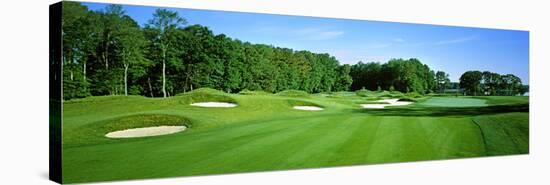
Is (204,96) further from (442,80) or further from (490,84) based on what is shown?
(490,84)

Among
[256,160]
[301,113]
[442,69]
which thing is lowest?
[256,160]

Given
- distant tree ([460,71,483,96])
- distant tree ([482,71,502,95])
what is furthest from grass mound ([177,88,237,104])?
distant tree ([482,71,502,95])

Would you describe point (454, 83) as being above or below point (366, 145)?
above

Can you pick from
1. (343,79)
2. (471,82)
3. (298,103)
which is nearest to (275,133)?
(298,103)

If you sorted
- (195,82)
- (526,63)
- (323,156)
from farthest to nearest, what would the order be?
(526,63)
(323,156)
(195,82)

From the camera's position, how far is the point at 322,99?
10547mm

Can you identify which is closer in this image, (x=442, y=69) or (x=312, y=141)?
(x=312, y=141)

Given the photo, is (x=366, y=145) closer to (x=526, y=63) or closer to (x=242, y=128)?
(x=242, y=128)

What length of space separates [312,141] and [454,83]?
3366mm

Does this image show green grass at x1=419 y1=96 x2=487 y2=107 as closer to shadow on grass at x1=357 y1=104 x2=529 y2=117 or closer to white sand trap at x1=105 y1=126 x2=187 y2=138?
shadow on grass at x1=357 y1=104 x2=529 y2=117

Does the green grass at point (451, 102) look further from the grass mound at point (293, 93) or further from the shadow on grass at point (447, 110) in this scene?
the grass mound at point (293, 93)

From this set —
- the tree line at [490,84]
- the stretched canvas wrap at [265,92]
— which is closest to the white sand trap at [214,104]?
the stretched canvas wrap at [265,92]

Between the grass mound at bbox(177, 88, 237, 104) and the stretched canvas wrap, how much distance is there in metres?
0.02

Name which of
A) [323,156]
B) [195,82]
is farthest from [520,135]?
[195,82]
